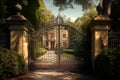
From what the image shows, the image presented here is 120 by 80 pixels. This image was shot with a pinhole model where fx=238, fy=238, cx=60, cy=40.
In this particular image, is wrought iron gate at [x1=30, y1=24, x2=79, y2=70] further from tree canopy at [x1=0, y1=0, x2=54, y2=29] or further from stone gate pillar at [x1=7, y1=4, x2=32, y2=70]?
tree canopy at [x1=0, y1=0, x2=54, y2=29]

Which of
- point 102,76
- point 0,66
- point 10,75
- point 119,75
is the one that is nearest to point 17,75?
point 10,75

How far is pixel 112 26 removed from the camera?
19125 mm

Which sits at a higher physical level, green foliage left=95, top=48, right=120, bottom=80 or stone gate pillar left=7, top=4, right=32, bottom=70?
stone gate pillar left=7, top=4, right=32, bottom=70

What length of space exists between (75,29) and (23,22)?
137 inches

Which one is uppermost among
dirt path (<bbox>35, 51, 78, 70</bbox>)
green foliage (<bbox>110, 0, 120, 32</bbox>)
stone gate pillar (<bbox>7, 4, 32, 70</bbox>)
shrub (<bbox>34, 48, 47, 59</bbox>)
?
green foliage (<bbox>110, 0, 120, 32</bbox>)

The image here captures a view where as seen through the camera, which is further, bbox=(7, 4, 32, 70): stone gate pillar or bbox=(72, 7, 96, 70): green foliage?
bbox=(72, 7, 96, 70): green foliage

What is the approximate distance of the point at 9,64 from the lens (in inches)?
409

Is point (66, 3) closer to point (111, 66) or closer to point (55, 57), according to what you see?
point (55, 57)

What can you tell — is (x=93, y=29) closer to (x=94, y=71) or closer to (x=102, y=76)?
(x=94, y=71)

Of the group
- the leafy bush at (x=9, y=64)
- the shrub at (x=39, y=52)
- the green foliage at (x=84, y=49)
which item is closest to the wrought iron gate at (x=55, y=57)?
the shrub at (x=39, y=52)

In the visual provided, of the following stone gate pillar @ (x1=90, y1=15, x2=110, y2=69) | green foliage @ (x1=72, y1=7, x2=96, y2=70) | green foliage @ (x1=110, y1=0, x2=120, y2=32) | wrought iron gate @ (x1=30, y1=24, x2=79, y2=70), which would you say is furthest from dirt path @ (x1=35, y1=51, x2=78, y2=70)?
green foliage @ (x1=110, y1=0, x2=120, y2=32)

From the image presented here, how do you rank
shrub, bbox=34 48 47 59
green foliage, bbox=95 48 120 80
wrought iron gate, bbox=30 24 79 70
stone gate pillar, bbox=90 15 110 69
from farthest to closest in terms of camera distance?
shrub, bbox=34 48 47 59 → wrought iron gate, bbox=30 24 79 70 → stone gate pillar, bbox=90 15 110 69 → green foliage, bbox=95 48 120 80

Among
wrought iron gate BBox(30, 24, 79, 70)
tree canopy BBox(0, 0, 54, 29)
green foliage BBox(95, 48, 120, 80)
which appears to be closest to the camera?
green foliage BBox(95, 48, 120, 80)

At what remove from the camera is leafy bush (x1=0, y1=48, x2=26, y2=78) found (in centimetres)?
1013
